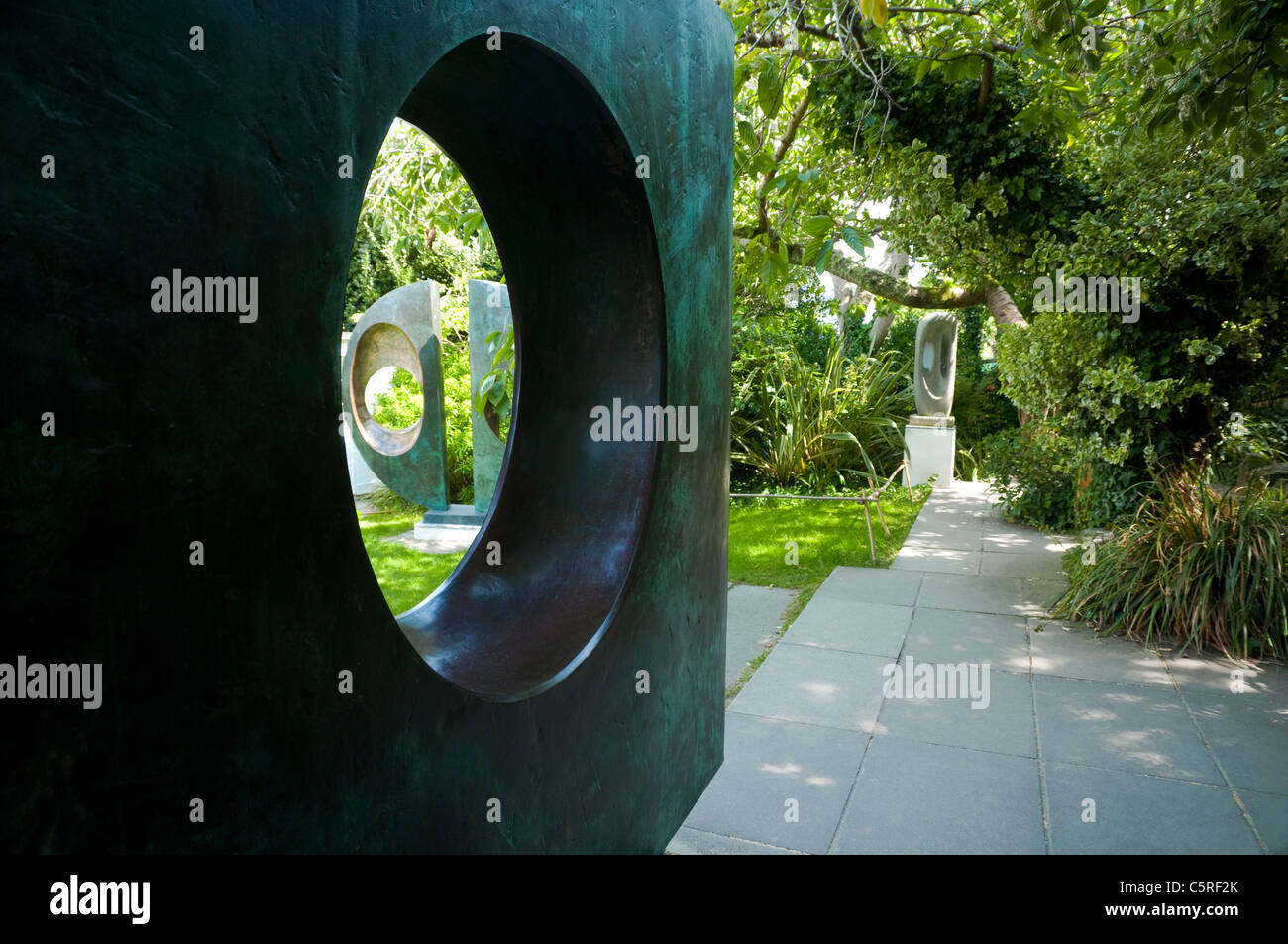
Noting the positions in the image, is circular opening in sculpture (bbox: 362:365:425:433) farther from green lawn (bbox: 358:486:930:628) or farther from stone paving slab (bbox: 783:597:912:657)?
stone paving slab (bbox: 783:597:912:657)

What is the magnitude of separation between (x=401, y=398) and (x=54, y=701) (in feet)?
36.7

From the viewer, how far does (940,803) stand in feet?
11.0

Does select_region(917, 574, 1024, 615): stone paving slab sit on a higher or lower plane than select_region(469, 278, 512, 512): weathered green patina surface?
lower

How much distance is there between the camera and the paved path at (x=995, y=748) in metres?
3.14

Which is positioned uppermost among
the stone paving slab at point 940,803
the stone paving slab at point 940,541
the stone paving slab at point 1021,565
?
the stone paving slab at point 940,541

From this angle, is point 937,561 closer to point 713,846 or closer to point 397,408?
point 713,846

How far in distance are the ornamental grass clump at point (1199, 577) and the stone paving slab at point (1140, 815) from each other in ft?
6.63

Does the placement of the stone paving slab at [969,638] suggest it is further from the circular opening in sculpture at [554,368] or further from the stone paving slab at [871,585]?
the circular opening in sculpture at [554,368]

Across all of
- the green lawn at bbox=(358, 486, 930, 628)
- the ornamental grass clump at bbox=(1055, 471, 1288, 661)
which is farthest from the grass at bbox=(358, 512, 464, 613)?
the ornamental grass clump at bbox=(1055, 471, 1288, 661)

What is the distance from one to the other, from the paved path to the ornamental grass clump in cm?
24

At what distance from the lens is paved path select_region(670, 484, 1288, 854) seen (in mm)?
3137

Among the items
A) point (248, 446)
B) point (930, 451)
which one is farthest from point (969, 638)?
point (930, 451)

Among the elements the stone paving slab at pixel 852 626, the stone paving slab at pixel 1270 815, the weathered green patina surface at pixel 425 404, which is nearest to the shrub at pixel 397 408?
the weathered green patina surface at pixel 425 404

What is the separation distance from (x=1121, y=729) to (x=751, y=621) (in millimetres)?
2467
